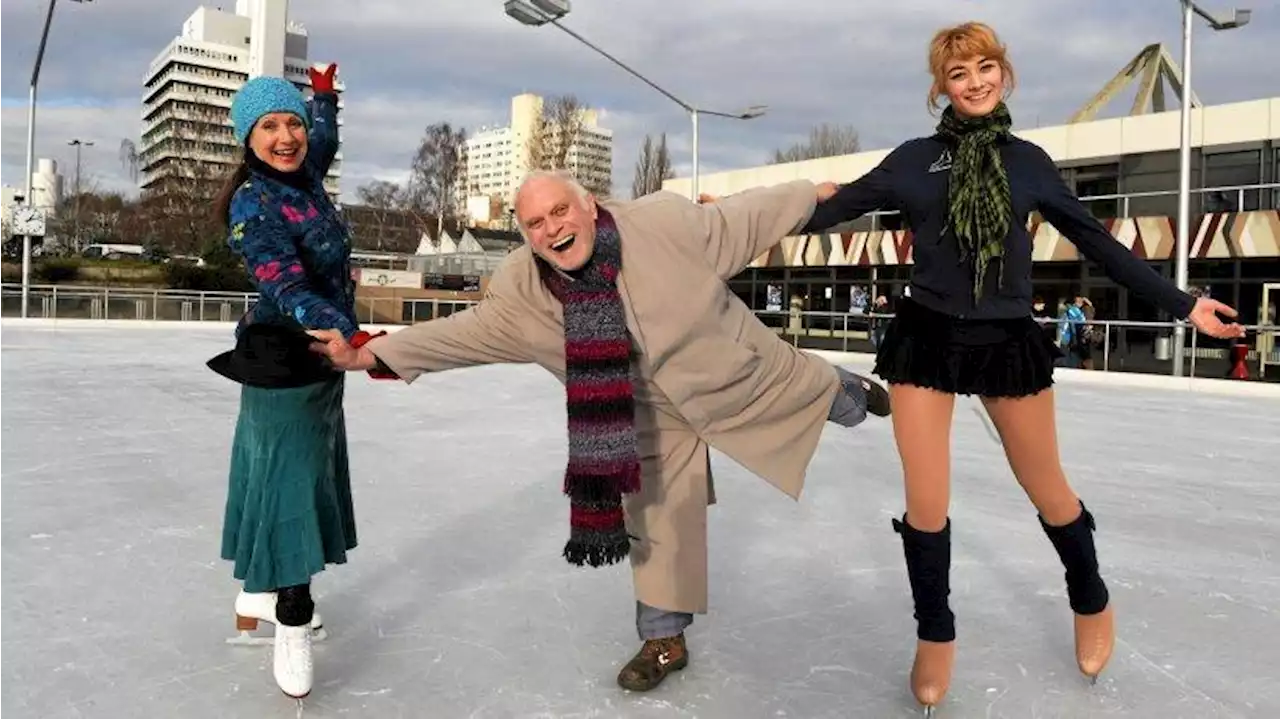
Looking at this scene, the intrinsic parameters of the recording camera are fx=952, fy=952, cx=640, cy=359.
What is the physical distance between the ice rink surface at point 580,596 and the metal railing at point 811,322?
1.80m

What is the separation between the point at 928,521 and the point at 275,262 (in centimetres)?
149

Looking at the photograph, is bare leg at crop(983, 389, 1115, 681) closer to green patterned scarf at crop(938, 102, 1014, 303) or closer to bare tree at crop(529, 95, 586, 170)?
green patterned scarf at crop(938, 102, 1014, 303)

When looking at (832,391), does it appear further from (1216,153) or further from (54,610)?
(1216,153)

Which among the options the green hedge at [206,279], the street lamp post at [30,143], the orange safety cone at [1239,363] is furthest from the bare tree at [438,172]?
the orange safety cone at [1239,363]

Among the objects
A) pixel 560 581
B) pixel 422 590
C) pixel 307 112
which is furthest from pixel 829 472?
pixel 307 112

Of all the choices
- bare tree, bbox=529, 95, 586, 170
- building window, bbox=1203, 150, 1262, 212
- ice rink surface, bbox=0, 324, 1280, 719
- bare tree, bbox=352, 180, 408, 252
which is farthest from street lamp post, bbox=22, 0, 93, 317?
bare tree, bbox=352, 180, 408, 252

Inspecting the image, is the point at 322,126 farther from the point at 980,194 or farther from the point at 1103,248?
the point at 1103,248

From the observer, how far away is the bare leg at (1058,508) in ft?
6.64

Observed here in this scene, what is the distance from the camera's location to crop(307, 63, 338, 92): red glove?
246 cm

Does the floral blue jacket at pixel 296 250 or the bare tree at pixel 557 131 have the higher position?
the bare tree at pixel 557 131

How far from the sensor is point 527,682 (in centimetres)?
217

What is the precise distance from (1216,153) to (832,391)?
19.7 meters

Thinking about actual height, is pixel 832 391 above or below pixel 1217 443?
above

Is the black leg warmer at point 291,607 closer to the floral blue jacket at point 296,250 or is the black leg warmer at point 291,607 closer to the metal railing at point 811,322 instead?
the floral blue jacket at point 296,250
